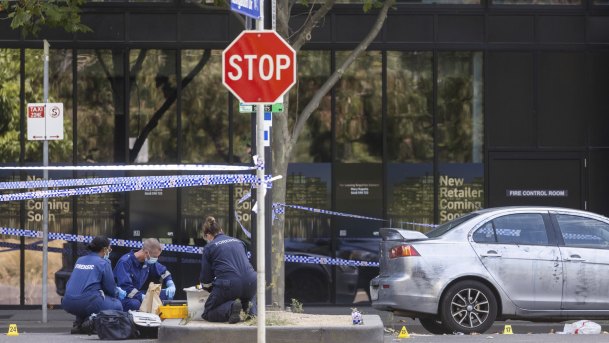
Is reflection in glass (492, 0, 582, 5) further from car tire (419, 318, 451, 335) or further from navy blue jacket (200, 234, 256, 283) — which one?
navy blue jacket (200, 234, 256, 283)

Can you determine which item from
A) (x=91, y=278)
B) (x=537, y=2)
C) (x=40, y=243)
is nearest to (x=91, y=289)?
(x=91, y=278)

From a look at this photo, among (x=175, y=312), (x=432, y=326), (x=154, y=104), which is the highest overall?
(x=154, y=104)

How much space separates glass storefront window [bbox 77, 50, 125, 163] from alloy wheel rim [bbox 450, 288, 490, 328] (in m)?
6.76

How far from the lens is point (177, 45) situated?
1911 cm

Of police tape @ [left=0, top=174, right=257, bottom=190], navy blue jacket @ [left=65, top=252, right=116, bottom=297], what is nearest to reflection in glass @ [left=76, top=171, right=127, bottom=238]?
police tape @ [left=0, top=174, right=257, bottom=190]

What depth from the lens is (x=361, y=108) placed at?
19344 mm

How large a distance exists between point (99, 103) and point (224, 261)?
7.04 m

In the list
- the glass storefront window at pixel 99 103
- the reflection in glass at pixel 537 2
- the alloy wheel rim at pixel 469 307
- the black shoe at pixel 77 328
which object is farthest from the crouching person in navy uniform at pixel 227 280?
the reflection in glass at pixel 537 2

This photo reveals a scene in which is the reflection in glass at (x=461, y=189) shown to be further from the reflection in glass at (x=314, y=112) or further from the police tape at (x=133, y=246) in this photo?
the reflection in glass at (x=314, y=112)

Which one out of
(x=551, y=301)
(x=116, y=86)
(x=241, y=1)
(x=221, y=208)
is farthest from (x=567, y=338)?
(x=116, y=86)

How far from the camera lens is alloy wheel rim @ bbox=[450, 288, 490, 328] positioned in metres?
14.4

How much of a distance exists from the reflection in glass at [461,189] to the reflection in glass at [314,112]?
1.90 metres

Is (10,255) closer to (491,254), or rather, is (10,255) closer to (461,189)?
(461,189)

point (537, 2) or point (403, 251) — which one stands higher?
point (537, 2)
